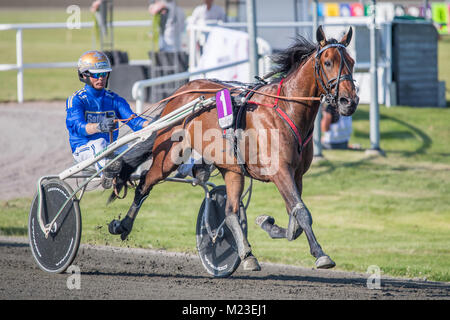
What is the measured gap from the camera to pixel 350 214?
31.2 feet

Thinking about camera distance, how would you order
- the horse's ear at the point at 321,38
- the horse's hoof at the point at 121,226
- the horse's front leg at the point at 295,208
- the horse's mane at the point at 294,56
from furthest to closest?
1. the horse's hoof at the point at 121,226
2. the horse's mane at the point at 294,56
3. the horse's ear at the point at 321,38
4. the horse's front leg at the point at 295,208

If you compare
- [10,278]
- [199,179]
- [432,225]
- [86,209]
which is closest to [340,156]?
[432,225]

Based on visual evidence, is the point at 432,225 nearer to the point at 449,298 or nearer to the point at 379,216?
the point at 379,216

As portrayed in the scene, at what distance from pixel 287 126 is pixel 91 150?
1.72 meters

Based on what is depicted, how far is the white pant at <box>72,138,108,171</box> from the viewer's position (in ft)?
21.1

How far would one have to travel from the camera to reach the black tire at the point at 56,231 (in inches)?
247

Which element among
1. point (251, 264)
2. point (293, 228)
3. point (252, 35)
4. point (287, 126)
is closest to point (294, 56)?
point (287, 126)

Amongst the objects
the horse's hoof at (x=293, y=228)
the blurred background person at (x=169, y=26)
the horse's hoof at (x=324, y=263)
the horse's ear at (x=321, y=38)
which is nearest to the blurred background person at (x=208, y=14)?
the blurred background person at (x=169, y=26)

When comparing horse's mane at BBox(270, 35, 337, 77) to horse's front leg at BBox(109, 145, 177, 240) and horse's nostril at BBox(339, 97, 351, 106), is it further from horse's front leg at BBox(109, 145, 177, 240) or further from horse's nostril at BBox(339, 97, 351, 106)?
horse's front leg at BBox(109, 145, 177, 240)

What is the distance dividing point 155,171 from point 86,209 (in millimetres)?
3367

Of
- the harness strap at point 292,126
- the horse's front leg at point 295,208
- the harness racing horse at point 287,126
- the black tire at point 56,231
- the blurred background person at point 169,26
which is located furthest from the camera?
the blurred background person at point 169,26

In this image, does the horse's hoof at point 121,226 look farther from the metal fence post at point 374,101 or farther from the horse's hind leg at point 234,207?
the metal fence post at point 374,101

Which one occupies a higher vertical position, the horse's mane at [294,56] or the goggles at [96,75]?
the horse's mane at [294,56]

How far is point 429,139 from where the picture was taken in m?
13.3
